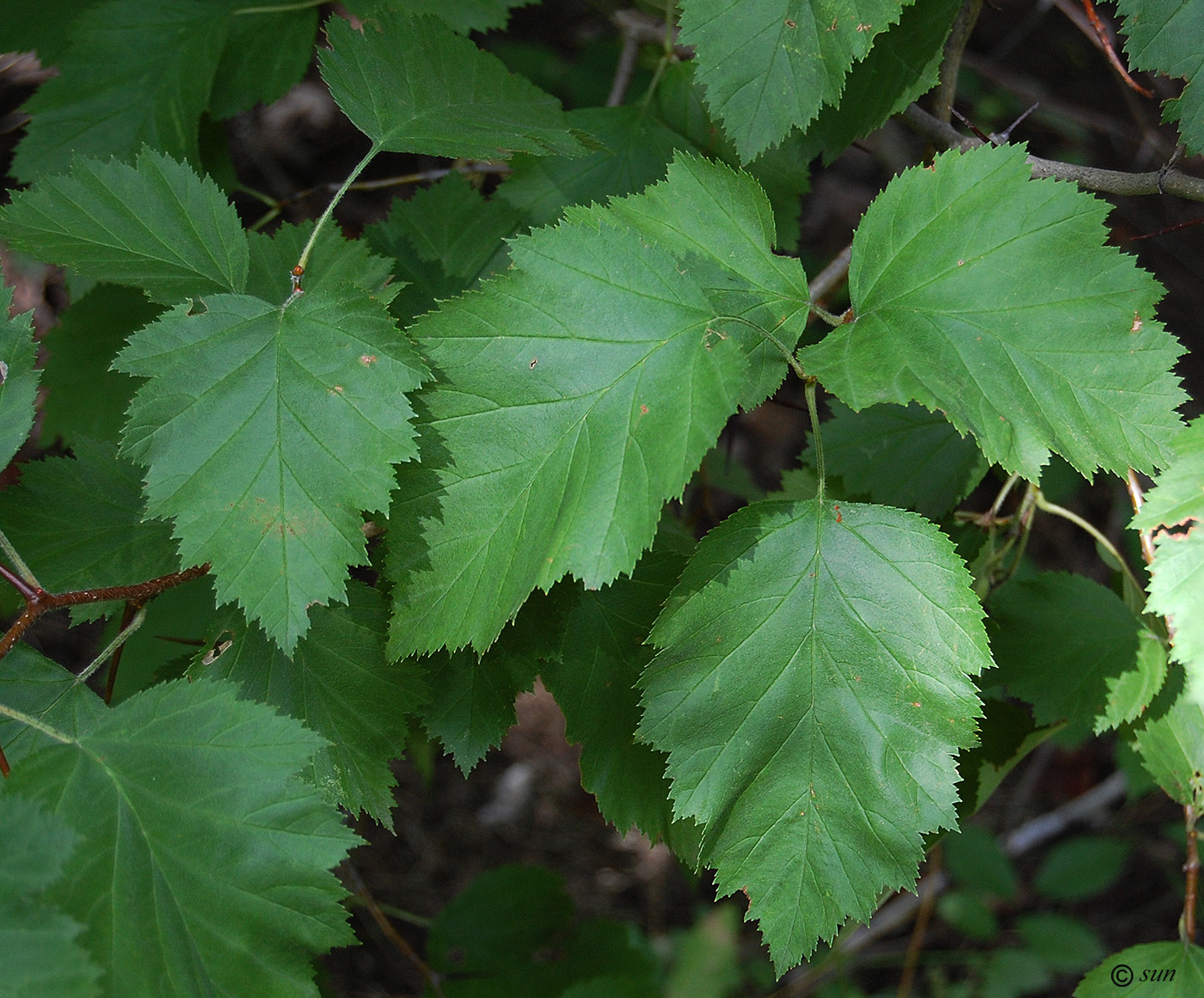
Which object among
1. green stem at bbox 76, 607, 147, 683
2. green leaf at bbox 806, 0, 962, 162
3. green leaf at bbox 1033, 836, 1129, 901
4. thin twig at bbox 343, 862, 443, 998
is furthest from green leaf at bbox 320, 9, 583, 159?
green leaf at bbox 1033, 836, 1129, 901

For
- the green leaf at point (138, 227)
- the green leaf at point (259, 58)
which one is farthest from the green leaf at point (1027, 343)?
the green leaf at point (259, 58)

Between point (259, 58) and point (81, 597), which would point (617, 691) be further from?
point (259, 58)

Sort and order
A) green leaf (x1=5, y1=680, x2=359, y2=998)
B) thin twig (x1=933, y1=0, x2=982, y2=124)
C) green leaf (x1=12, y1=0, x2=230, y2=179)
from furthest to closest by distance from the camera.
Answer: green leaf (x1=12, y1=0, x2=230, y2=179), thin twig (x1=933, y1=0, x2=982, y2=124), green leaf (x1=5, y1=680, x2=359, y2=998)

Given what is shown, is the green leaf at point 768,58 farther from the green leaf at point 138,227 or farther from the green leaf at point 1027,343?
the green leaf at point 138,227

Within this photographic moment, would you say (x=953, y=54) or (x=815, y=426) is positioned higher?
(x=953, y=54)

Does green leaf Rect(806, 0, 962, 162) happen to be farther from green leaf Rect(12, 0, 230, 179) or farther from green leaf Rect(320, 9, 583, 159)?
green leaf Rect(12, 0, 230, 179)

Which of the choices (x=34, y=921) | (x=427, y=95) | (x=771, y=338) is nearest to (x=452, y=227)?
(x=427, y=95)
